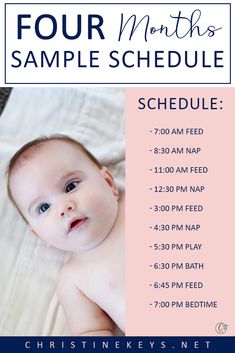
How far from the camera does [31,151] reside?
2.21ft

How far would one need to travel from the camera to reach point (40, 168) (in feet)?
2.17

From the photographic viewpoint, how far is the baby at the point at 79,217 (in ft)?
2.16

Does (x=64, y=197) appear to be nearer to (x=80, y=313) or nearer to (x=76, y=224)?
(x=76, y=224)

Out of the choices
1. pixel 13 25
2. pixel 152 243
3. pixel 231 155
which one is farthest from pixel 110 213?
pixel 13 25

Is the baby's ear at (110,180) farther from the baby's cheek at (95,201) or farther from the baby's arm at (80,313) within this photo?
the baby's arm at (80,313)

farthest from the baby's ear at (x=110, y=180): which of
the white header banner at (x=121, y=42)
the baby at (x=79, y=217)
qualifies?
the white header banner at (x=121, y=42)

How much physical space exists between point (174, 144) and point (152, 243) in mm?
130

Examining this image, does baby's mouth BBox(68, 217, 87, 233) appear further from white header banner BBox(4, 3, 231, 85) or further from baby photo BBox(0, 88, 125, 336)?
white header banner BBox(4, 3, 231, 85)

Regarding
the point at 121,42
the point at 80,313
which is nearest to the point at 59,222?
the point at 80,313

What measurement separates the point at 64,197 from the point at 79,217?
3cm

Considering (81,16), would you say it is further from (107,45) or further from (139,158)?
(139,158)

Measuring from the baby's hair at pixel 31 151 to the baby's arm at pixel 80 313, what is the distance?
127mm

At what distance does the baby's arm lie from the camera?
2.22 ft

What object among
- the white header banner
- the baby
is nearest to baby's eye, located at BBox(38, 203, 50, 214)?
the baby
